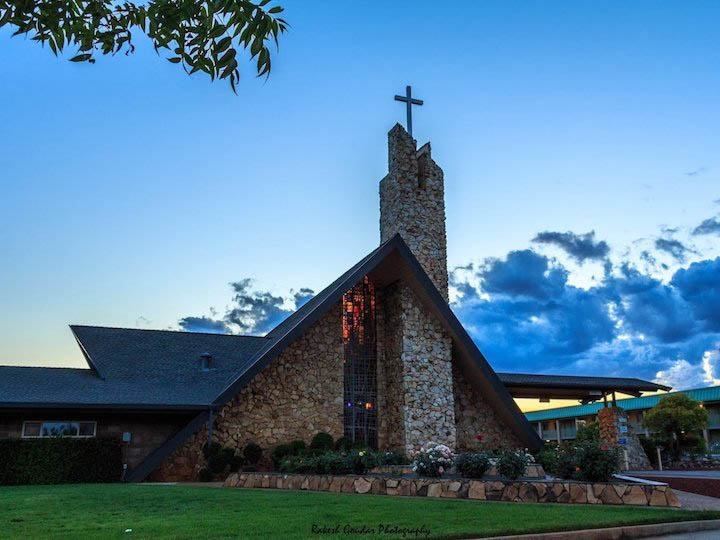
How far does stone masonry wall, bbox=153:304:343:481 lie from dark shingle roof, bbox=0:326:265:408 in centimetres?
106

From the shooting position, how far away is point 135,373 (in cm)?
1919

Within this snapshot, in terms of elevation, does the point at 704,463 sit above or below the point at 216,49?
below

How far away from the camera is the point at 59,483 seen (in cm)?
1611

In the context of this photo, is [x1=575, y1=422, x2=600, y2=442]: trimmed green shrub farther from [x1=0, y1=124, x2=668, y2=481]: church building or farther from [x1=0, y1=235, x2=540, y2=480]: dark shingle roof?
[x1=0, y1=235, x2=540, y2=480]: dark shingle roof

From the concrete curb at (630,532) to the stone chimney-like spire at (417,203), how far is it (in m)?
13.7

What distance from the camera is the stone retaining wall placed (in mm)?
10000

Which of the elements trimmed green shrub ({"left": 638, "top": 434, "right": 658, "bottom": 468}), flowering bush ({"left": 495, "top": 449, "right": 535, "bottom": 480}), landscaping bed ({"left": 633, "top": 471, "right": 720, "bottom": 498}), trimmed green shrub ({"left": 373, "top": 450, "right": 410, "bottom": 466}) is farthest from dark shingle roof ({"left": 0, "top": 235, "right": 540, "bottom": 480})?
trimmed green shrub ({"left": 638, "top": 434, "right": 658, "bottom": 468})

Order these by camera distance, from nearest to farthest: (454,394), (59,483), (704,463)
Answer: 1. (59,483)
2. (454,394)
3. (704,463)

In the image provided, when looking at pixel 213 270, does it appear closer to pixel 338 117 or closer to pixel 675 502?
pixel 338 117

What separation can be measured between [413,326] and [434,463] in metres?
7.74

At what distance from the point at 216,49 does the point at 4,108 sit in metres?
10.8

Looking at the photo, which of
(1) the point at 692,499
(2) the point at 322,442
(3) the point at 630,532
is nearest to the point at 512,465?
(3) the point at 630,532

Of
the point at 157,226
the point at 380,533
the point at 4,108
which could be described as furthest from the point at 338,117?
the point at 380,533

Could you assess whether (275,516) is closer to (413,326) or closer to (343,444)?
(343,444)
